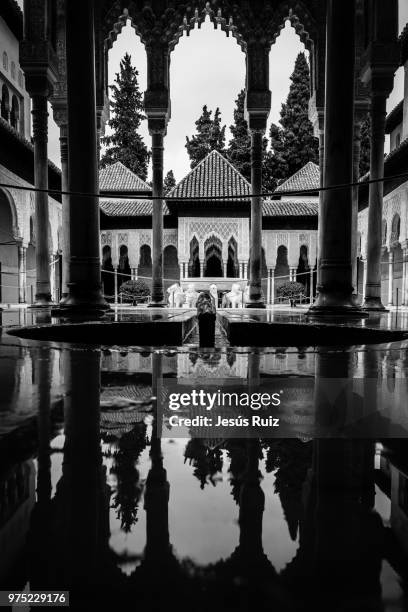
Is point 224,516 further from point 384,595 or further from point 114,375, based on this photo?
point 114,375

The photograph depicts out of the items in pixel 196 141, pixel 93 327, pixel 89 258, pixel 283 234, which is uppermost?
pixel 196 141

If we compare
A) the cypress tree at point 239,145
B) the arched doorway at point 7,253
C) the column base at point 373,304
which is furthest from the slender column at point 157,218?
the cypress tree at point 239,145

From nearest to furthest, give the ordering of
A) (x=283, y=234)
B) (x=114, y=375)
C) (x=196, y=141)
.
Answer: (x=114, y=375) → (x=283, y=234) → (x=196, y=141)

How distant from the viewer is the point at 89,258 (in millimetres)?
4820

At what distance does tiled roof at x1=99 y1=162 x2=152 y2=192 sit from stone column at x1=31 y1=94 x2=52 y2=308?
18680 mm

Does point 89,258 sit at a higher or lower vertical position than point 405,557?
higher

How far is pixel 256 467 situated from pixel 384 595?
370 millimetres

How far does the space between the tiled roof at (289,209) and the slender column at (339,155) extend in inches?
753

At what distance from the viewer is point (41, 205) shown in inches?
353

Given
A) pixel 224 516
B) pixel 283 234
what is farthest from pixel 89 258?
pixel 283 234

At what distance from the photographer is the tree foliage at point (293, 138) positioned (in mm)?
33812

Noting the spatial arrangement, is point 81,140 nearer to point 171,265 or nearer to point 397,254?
point 397,254

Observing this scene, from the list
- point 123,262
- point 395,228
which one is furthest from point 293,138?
point 395,228

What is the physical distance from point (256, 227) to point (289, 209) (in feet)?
47.5
